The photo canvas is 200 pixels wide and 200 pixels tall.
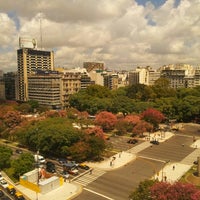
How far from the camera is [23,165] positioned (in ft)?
177

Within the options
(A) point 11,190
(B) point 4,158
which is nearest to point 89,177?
(A) point 11,190

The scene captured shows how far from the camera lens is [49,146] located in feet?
213

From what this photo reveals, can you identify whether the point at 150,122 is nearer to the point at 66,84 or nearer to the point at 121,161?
the point at 121,161

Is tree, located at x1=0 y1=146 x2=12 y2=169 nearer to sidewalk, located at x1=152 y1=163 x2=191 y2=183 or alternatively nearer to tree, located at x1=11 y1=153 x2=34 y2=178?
tree, located at x1=11 y1=153 x2=34 y2=178

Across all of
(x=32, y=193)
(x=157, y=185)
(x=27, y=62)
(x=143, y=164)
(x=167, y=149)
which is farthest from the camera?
(x=27, y=62)

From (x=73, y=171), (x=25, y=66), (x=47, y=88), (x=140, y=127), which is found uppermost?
(x=25, y=66)

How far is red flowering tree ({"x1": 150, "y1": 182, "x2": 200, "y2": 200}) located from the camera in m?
32.9

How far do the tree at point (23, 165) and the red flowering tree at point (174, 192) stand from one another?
30053 millimetres

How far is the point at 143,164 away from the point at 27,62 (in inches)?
5172

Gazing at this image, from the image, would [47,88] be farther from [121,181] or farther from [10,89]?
[121,181]

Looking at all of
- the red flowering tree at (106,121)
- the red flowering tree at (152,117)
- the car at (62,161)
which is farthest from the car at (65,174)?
the red flowering tree at (152,117)

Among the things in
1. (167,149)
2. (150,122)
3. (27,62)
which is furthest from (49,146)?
(27,62)

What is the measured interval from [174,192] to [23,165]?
33.4 m

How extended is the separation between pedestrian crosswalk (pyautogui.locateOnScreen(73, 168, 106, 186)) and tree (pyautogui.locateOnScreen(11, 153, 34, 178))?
1059 cm
